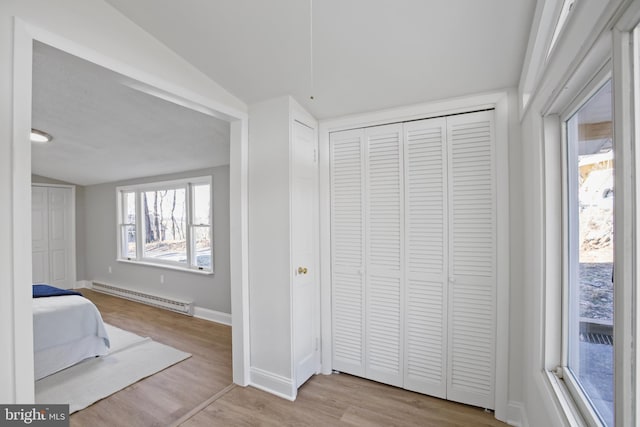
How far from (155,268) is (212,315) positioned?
4.70 feet

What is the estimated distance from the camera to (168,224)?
4664 millimetres

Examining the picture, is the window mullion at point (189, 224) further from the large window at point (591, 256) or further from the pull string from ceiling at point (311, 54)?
the large window at point (591, 256)

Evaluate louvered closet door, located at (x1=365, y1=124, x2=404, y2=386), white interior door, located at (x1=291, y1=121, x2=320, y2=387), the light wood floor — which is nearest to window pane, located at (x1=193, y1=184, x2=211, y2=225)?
the light wood floor

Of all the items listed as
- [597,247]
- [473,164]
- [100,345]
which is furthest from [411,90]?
[100,345]

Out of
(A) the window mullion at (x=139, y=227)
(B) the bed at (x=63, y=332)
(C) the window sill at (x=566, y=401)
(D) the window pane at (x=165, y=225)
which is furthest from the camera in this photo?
(A) the window mullion at (x=139, y=227)

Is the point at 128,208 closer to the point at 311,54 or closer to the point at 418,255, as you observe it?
the point at 311,54

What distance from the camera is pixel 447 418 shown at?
2006 millimetres

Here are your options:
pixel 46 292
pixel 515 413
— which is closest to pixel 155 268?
pixel 46 292

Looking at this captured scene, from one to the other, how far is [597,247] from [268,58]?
6.38 ft

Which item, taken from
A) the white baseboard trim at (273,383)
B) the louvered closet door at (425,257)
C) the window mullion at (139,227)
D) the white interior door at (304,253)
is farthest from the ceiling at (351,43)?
the window mullion at (139,227)

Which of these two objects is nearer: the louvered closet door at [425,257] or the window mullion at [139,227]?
the louvered closet door at [425,257]

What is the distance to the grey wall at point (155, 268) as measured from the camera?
152 inches

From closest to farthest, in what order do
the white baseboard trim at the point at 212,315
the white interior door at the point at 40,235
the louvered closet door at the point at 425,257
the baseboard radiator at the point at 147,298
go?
1. the louvered closet door at the point at 425,257
2. the white baseboard trim at the point at 212,315
3. the baseboard radiator at the point at 147,298
4. the white interior door at the point at 40,235

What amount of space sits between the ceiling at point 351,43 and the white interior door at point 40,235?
5.27 meters
